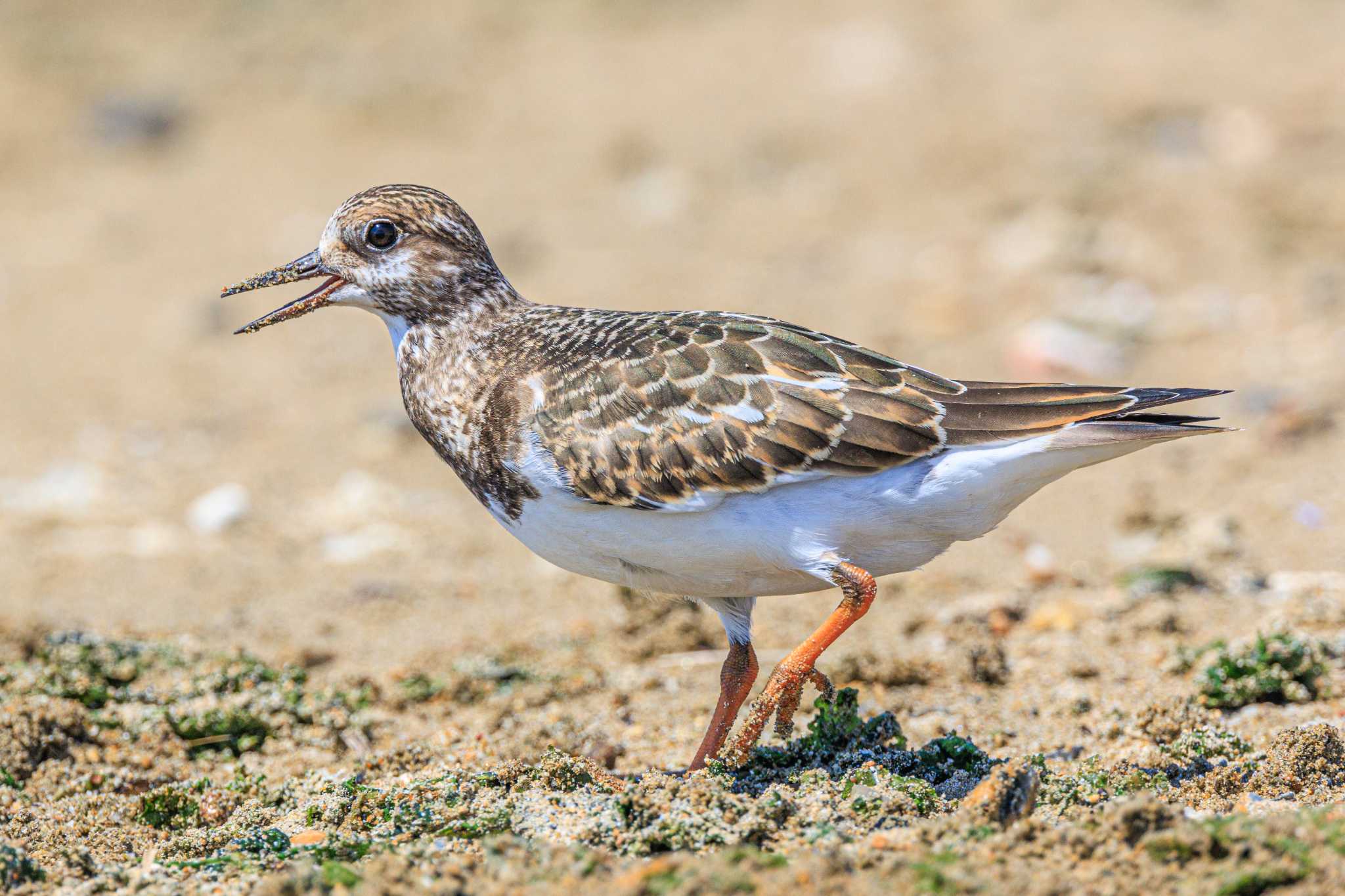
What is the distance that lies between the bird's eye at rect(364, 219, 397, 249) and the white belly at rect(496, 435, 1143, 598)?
1.21 metres

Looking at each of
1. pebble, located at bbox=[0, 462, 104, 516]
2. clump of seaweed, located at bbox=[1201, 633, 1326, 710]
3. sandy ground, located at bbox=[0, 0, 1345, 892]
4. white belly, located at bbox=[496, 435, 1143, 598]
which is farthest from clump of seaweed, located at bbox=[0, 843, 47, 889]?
pebble, located at bbox=[0, 462, 104, 516]

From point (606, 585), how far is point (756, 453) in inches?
140

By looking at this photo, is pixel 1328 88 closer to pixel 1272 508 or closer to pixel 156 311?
pixel 1272 508

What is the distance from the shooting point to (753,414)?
4660mm

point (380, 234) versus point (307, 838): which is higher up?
point (380, 234)

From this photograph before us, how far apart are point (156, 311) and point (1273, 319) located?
9.44 m

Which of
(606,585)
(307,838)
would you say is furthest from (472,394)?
(606,585)

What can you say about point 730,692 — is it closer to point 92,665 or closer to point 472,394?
point 472,394

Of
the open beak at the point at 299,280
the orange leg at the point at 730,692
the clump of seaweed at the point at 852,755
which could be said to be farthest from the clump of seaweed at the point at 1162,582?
the open beak at the point at 299,280

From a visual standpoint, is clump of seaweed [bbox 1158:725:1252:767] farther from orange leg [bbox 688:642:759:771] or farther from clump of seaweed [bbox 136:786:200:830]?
clump of seaweed [bbox 136:786:200:830]

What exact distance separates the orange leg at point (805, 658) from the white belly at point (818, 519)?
0.25 ft

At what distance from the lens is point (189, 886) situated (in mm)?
3773

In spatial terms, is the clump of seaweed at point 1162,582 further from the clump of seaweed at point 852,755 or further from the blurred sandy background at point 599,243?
the clump of seaweed at point 852,755

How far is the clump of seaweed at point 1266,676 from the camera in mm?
5266
